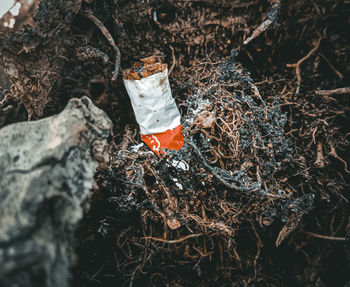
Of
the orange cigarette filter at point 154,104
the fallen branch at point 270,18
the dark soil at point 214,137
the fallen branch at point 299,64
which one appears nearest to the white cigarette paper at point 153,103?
the orange cigarette filter at point 154,104

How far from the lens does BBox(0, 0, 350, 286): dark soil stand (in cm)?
83

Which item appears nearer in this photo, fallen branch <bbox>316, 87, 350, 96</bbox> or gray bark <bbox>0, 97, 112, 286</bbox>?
gray bark <bbox>0, 97, 112, 286</bbox>

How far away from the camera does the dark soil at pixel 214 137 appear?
32.7 inches

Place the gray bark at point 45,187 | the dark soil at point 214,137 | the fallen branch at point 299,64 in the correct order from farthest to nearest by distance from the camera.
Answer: the fallen branch at point 299,64 < the dark soil at point 214,137 < the gray bark at point 45,187

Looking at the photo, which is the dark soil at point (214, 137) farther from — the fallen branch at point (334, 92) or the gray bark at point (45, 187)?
the gray bark at point (45, 187)

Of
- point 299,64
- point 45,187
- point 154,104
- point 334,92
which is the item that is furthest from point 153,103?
point 334,92

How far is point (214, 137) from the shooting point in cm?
86

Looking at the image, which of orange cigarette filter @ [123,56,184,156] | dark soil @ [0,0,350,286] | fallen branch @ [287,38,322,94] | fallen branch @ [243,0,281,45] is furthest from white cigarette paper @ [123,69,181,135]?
fallen branch @ [287,38,322,94]

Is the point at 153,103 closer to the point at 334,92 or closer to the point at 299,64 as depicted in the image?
the point at 299,64

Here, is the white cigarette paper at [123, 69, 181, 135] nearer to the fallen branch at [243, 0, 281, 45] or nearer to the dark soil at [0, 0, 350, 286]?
Answer: the dark soil at [0, 0, 350, 286]

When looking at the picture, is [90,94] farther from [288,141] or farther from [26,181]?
[288,141]

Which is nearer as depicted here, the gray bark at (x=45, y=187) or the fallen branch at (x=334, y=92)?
the gray bark at (x=45, y=187)

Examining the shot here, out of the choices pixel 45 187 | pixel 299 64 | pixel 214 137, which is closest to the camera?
pixel 45 187

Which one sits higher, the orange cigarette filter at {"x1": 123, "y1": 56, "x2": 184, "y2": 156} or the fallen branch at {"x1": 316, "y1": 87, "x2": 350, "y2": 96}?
the orange cigarette filter at {"x1": 123, "y1": 56, "x2": 184, "y2": 156}
